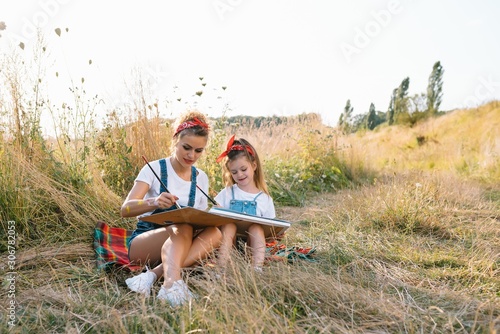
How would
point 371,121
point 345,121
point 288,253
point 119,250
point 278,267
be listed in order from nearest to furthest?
point 278,267, point 288,253, point 119,250, point 345,121, point 371,121

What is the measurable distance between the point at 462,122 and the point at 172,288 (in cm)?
1364

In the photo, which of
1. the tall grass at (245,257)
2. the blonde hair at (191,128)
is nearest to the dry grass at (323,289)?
the tall grass at (245,257)

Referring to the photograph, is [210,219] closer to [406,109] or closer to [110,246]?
[110,246]

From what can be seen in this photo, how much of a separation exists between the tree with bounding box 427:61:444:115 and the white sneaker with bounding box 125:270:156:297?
51.8ft

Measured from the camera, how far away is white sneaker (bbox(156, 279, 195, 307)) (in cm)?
207

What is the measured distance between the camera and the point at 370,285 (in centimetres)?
243

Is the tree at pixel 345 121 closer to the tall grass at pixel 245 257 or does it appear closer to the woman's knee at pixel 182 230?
the tall grass at pixel 245 257

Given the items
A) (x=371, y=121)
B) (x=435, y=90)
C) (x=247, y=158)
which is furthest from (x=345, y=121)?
(x=435, y=90)

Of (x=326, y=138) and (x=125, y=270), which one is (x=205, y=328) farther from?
(x=326, y=138)

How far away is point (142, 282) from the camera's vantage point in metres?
2.40

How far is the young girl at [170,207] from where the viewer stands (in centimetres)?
236

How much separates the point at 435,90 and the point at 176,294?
1935 centimetres

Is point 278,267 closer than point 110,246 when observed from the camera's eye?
Yes

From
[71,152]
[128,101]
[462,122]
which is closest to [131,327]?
[71,152]
